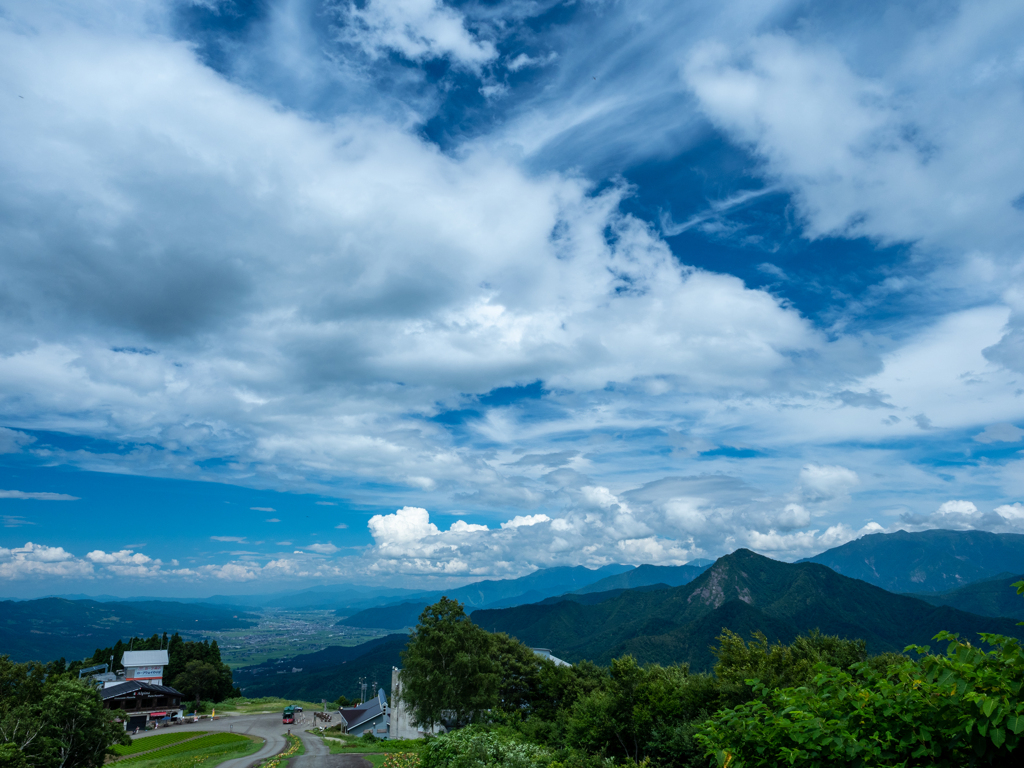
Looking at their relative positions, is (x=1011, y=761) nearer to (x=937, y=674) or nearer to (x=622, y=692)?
(x=937, y=674)

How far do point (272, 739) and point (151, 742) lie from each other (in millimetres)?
15906

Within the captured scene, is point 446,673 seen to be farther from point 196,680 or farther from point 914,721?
point 196,680

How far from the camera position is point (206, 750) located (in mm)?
65750

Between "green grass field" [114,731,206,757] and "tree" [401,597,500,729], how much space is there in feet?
139

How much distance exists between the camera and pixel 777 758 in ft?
24.1

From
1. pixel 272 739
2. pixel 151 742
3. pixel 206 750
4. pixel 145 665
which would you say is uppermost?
pixel 145 665

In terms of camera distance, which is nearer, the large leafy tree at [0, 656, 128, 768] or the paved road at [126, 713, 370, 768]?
the large leafy tree at [0, 656, 128, 768]

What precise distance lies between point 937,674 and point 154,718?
453 ft

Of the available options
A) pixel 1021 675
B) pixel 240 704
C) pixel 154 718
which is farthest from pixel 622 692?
pixel 240 704

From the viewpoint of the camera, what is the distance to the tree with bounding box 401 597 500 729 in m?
50.2

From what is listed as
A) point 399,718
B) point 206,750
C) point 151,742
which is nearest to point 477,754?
point 206,750

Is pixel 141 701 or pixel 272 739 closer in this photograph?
pixel 272 739

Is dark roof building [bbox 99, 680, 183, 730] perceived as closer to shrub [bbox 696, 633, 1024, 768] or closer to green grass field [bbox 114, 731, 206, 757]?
green grass field [bbox 114, 731, 206, 757]

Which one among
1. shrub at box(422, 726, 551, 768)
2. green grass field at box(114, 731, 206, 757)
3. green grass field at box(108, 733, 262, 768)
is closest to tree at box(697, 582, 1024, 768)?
shrub at box(422, 726, 551, 768)
